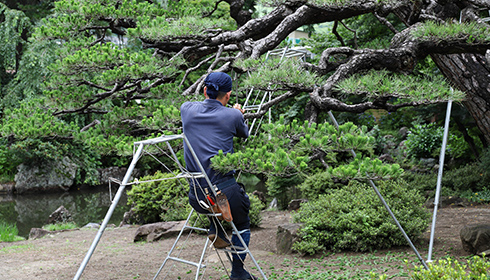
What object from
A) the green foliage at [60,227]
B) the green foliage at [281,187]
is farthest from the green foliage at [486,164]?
the green foliage at [60,227]

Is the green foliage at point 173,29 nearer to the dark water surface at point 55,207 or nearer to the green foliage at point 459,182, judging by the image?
the green foliage at point 459,182

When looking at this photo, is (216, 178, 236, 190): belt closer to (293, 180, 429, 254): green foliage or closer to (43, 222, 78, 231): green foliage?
(293, 180, 429, 254): green foliage

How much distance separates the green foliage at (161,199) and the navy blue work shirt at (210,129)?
421 centimetres

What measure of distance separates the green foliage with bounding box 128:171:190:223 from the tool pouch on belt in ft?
14.2

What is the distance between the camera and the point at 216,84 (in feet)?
10.3

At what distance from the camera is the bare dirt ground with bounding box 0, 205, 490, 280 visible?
4.38 m

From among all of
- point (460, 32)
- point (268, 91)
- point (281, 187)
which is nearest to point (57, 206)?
point (281, 187)

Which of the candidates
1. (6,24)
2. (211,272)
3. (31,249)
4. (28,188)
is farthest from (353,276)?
(6,24)

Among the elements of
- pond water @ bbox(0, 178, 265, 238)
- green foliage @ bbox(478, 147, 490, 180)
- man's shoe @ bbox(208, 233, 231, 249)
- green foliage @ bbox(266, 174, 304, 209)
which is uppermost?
man's shoe @ bbox(208, 233, 231, 249)

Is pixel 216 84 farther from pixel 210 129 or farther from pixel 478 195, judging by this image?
pixel 478 195

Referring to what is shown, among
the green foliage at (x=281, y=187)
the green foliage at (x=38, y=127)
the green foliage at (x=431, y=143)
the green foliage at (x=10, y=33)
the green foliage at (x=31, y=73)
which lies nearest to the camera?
the green foliage at (x=38, y=127)

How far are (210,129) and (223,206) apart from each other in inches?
23.0

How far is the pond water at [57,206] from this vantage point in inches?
405

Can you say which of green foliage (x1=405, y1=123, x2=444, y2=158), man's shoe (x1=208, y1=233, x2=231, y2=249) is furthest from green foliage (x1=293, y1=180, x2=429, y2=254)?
green foliage (x1=405, y1=123, x2=444, y2=158)
